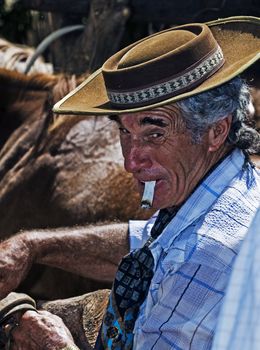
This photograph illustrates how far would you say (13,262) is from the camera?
112 inches

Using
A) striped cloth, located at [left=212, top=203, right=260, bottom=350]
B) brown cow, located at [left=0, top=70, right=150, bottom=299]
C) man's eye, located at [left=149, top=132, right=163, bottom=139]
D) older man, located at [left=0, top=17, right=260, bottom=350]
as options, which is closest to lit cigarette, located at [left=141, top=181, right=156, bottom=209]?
older man, located at [left=0, top=17, right=260, bottom=350]

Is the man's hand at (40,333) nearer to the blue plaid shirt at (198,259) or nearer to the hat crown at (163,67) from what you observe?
the blue plaid shirt at (198,259)

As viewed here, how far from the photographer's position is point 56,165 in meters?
4.14

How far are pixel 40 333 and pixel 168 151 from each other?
0.58 metres

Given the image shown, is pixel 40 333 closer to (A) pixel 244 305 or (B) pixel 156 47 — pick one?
(B) pixel 156 47

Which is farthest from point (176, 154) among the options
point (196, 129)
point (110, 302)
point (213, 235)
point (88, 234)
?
point (88, 234)

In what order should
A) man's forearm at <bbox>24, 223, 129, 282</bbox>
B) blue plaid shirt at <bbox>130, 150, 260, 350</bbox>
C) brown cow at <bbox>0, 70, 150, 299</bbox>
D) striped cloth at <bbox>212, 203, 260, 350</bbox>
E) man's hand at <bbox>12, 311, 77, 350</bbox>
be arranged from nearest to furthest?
striped cloth at <bbox>212, 203, 260, 350</bbox>
blue plaid shirt at <bbox>130, 150, 260, 350</bbox>
man's hand at <bbox>12, 311, 77, 350</bbox>
man's forearm at <bbox>24, 223, 129, 282</bbox>
brown cow at <bbox>0, 70, 150, 299</bbox>

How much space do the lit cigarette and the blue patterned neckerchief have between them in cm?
15

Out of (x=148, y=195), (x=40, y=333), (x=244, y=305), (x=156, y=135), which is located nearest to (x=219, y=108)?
(x=156, y=135)

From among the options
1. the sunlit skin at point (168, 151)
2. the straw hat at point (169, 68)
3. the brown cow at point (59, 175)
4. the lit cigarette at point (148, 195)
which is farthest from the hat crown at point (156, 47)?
the brown cow at point (59, 175)

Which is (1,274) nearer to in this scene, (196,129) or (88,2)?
(196,129)

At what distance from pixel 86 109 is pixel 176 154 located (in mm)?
277

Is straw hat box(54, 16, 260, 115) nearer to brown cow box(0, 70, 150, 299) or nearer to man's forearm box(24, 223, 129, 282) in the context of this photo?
man's forearm box(24, 223, 129, 282)

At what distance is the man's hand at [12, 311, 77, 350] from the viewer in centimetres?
227
